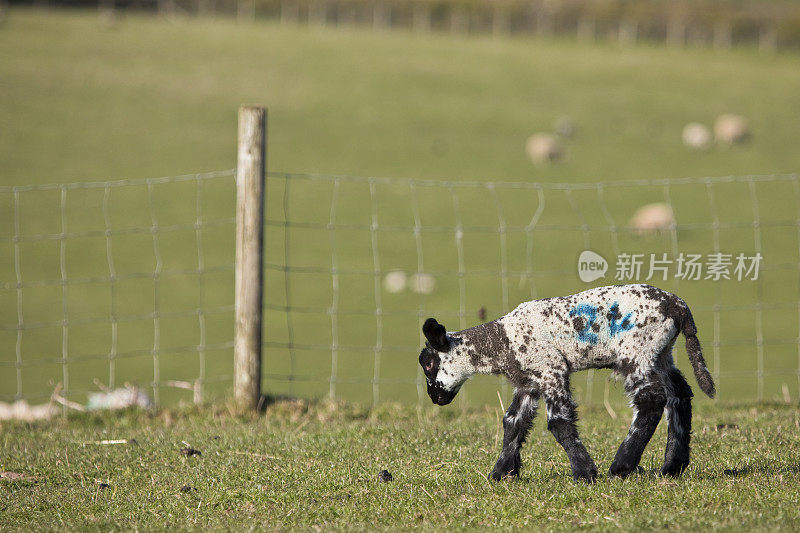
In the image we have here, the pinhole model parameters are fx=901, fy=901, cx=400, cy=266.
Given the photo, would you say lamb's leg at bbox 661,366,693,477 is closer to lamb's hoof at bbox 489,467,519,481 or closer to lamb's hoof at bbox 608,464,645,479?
lamb's hoof at bbox 608,464,645,479

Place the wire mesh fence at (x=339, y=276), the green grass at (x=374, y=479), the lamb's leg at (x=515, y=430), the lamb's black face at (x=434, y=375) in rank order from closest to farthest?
the green grass at (x=374, y=479) → the lamb's leg at (x=515, y=430) → the lamb's black face at (x=434, y=375) → the wire mesh fence at (x=339, y=276)

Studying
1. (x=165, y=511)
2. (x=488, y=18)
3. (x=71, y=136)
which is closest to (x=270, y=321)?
(x=71, y=136)

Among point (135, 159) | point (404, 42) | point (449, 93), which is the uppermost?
point (404, 42)

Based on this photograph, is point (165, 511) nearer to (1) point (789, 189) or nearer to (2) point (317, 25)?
(1) point (789, 189)

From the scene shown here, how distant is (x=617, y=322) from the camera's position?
16.5 feet

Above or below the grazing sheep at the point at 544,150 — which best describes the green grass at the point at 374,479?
below

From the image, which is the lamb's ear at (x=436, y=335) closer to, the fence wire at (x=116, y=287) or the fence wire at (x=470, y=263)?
the fence wire at (x=470, y=263)

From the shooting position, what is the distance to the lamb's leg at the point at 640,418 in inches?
195

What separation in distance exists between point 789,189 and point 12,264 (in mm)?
31073

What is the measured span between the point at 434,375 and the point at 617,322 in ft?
3.64

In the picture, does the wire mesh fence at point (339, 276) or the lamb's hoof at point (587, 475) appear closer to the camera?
the lamb's hoof at point (587, 475)

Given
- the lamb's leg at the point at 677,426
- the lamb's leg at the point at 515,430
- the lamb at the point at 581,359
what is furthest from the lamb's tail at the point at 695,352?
the lamb's leg at the point at 515,430

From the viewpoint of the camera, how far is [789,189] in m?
37.4

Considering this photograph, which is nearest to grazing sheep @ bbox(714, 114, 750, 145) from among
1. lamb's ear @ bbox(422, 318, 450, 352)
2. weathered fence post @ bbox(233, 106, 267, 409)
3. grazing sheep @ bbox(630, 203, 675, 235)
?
grazing sheep @ bbox(630, 203, 675, 235)
